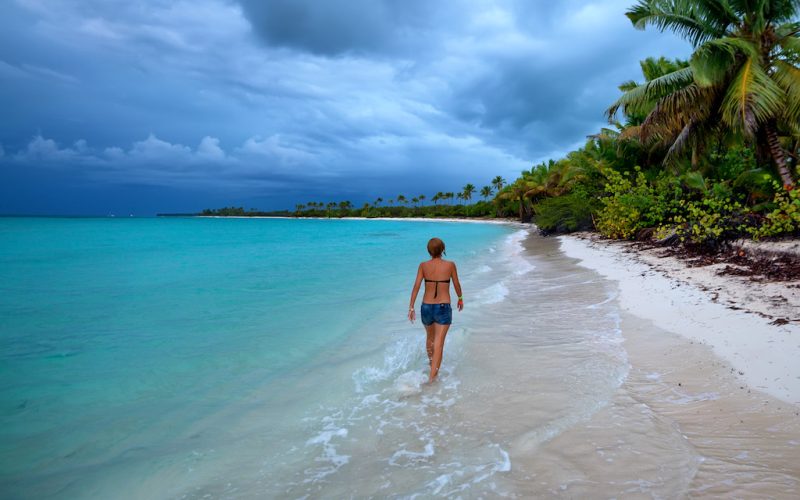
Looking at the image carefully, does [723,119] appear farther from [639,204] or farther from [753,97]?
[639,204]

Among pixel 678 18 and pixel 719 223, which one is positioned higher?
pixel 678 18

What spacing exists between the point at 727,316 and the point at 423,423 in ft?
17.9

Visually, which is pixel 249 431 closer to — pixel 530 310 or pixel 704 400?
pixel 704 400

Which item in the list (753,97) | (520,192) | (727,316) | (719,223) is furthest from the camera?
(520,192)

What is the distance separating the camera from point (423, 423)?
162 inches

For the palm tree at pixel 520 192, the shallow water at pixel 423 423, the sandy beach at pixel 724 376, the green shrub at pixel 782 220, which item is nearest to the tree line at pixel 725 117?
the green shrub at pixel 782 220

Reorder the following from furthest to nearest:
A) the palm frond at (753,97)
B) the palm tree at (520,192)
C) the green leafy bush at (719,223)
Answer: the palm tree at (520,192)
the green leafy bush at (719,223)
the palm frond at (753,97)

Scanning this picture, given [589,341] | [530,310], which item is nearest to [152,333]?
[530,310]

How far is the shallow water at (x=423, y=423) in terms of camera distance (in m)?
3.10

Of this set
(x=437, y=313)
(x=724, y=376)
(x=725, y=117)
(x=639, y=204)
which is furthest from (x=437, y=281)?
(x=639, y=204)

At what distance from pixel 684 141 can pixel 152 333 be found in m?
18.8

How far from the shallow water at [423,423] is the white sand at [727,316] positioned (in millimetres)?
302

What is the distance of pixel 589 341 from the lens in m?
6.14

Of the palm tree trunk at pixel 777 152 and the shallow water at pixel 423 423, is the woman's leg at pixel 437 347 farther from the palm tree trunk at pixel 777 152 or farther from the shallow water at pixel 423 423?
the palm tree trunk at pixel 777 152
